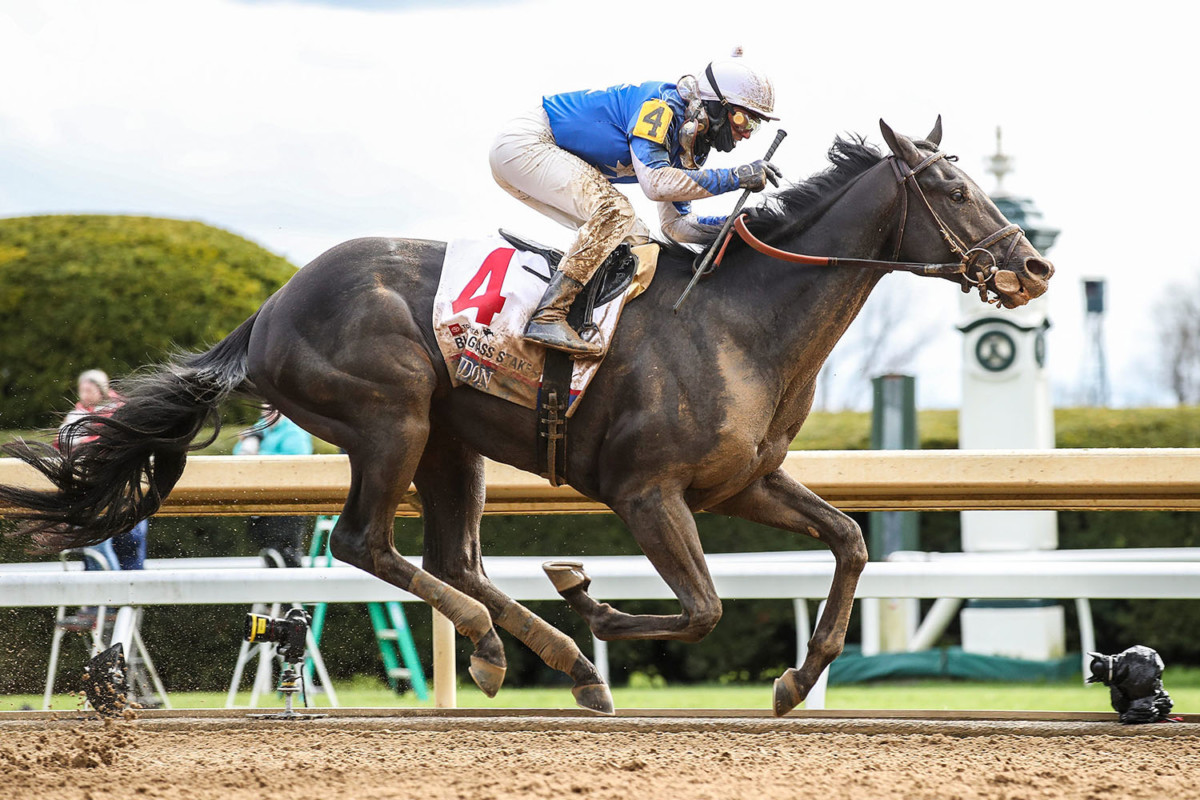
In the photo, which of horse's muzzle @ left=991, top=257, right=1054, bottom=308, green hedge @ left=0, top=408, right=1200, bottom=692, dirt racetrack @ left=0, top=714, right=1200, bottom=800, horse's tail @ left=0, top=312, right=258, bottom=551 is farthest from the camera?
green hedge @ left=0, top=408, right=1200, bottom=692

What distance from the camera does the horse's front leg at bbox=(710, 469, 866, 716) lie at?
4.38 metres

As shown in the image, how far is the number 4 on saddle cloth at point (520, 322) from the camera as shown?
4234mm

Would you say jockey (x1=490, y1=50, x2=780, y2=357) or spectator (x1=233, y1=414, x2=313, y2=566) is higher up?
jockey (x1=490, y1=50, x2=780, y2=357)

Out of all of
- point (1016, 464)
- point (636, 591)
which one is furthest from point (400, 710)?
point (1016, 464)

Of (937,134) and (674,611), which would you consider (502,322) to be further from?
(674,611)

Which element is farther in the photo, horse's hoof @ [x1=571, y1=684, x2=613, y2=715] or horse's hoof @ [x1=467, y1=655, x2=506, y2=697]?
horse's hoof @ [x1=571, y1=684, x2=613, y2=715]

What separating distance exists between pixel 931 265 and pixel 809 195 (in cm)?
48

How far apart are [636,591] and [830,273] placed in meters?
1.40

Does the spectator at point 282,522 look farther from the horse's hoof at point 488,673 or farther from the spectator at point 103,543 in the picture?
the horse's hoof at point 488,673

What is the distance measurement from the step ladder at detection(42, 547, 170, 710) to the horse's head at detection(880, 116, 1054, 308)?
10.5 feet

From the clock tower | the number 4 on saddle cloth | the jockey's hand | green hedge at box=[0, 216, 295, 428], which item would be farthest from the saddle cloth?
the clock tower

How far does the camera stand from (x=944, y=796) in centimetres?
326

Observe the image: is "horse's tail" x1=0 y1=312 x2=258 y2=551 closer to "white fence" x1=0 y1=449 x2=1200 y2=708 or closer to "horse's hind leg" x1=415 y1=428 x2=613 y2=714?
"white fence" x1=0 y1=449 x2=1200 y2=708

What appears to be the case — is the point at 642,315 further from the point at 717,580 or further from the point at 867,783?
the point at 867,783
